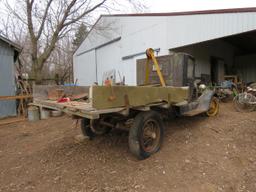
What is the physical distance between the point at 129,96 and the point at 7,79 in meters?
7.52

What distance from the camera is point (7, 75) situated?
7.88 m

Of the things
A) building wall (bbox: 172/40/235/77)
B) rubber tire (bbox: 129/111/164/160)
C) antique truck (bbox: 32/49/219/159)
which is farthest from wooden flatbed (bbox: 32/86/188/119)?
building wall (bbox: 172/40/235/77)

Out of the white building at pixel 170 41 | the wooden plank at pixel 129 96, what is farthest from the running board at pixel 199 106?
the white building at pixel 170 41

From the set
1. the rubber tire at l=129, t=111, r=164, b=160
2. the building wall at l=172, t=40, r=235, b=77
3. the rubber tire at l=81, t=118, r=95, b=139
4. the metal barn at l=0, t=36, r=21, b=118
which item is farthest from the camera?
the building wall at l=172, t=40, r=235, b=77

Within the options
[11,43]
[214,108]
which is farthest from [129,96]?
[11,43]

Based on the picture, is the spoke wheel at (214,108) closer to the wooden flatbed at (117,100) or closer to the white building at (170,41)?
the white building at (170,41)

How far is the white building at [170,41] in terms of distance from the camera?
603cm

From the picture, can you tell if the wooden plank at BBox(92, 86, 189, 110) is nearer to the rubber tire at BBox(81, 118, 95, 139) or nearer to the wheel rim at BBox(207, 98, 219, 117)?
the rubber tire at BBox(81, 118, 95, 139)

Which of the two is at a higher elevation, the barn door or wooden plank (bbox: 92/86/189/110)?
the barn door

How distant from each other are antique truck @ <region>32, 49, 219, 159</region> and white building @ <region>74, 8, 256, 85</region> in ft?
8.03

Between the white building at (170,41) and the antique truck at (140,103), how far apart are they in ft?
8.03

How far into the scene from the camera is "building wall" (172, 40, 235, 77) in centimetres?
933

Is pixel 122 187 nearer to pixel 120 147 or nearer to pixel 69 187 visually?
pixel 69 187

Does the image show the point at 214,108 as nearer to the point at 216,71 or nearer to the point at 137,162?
the point at 137,162
